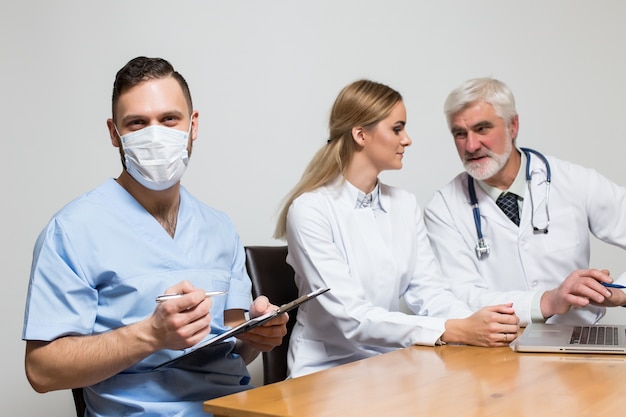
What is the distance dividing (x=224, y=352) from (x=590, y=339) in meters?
0.86

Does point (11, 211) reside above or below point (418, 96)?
below

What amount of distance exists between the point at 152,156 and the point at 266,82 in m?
1.34

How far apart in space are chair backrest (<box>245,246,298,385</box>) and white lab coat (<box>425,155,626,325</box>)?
58 cm

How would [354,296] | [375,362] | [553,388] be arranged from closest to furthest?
1. [553,388]
2. [375,362]
3. [354,296]

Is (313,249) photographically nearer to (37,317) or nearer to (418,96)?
(37,317)

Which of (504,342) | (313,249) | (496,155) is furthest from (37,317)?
(496,155)

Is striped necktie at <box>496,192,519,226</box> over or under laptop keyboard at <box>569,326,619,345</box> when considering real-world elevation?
over

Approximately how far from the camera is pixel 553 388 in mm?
1304

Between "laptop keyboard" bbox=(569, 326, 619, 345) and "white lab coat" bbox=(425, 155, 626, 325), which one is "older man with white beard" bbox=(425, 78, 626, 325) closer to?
"white lab coat" bbox=(425, 155, 626, 325)

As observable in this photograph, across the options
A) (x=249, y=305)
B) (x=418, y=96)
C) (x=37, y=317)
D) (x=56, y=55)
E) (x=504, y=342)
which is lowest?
(x=504, y=342)

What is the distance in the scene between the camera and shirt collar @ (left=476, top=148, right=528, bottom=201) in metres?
2.63

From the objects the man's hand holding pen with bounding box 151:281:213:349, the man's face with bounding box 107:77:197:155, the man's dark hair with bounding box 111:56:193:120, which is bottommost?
the man's hand holding pen with bounding box 151:281:213:349

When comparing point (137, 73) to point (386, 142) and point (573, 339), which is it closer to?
point (386, 142)

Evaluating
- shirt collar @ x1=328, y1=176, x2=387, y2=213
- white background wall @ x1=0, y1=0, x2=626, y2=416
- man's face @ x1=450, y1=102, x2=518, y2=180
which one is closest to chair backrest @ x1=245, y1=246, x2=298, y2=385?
shirt collar @ x1=328, y1=176, x2=387, y2=213
